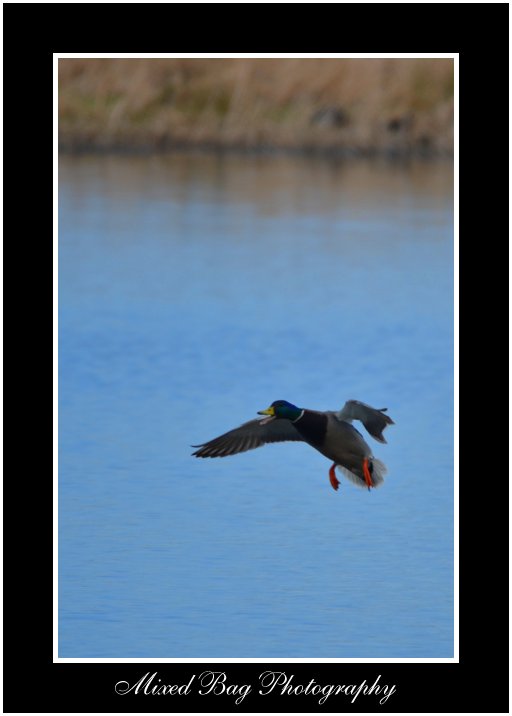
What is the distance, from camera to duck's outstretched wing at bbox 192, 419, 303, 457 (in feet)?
26.8

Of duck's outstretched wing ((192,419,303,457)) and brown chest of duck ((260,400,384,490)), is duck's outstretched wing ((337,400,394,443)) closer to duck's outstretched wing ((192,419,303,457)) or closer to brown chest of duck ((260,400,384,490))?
brown chest of duck ((260,400,384,490))

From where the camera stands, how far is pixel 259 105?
70.2ft

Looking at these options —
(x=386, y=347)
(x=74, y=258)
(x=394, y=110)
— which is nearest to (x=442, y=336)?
(x=386, y=347)

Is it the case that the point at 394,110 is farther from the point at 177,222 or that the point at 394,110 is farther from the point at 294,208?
the point at 177,222

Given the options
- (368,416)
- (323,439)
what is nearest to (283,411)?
(323,439)

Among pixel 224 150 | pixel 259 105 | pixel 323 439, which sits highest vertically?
pixel 259 105

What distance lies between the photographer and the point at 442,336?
1305 cm

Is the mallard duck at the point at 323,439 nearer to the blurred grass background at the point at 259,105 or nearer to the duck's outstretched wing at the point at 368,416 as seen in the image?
the duck's outstretched wing at the point at 368,416

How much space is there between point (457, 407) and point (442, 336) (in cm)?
565

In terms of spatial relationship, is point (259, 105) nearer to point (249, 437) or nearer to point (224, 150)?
point (224, 150)

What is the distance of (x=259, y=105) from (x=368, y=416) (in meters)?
14.0

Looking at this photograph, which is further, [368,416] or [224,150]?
[224,150]

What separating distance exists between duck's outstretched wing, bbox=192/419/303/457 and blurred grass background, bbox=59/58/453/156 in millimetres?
13198

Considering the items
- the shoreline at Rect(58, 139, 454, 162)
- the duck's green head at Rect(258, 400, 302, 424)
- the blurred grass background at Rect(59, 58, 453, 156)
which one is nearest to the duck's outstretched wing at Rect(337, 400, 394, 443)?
the duck's green head at Rect(258, 400, 302, 424)
